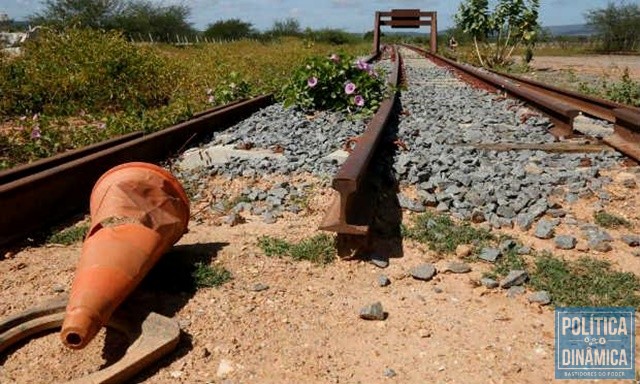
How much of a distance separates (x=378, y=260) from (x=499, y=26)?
46.9 feet

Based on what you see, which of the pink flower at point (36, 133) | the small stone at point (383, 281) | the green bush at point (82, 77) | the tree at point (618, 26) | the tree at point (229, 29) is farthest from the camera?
the tree at point (229, 29)

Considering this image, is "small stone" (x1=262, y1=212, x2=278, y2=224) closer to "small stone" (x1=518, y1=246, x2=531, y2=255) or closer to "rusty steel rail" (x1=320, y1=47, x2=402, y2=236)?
"rusty steel rail" (x1=320, y1=47, x2=402, y2=236)

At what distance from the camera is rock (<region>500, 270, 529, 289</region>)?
244 cm

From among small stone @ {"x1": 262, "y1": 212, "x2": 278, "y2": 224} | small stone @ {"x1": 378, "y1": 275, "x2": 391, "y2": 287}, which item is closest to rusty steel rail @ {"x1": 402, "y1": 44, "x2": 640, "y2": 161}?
small stone @ {"x1": 378, "y1": 275, "x2": 391, "y2": 287}

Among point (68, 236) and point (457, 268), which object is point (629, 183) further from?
point (68, 236)

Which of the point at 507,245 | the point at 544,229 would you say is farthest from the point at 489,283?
the point at 544,229

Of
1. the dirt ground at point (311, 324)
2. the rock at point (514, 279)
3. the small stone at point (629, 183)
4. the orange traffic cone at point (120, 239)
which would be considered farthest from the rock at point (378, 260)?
the small stone at point (629, 183)

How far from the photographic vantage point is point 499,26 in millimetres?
15281

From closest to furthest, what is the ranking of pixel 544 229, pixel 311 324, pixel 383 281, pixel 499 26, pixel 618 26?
pixel 311 324 → pixel 383 281 → pixel 544 229 → pixel 499 26 → pixel 618 26

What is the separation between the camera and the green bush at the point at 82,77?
6.89m

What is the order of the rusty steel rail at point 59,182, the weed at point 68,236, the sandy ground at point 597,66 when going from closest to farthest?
the rusty steel rail at point 59,182 < the weed at point 68,236 < the sandy ground at point 597,66

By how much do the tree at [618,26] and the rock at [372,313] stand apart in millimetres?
35181

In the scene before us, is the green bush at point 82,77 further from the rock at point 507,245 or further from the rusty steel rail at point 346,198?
the rock at point 507,245

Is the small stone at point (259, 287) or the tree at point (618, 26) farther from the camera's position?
the tree at point (618, 26)
